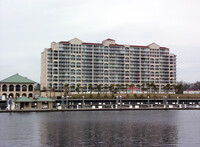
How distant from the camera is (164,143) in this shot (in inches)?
1870

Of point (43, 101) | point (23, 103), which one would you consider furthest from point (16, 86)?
point (43, 101)

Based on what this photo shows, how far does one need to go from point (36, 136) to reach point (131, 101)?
136082 mm

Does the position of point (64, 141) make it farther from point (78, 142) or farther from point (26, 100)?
point (26, 100)

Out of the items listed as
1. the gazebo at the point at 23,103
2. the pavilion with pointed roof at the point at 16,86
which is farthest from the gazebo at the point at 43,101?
the pavilion with pointed roof at the point at 16,86

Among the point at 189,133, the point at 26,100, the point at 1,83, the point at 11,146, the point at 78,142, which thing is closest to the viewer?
the point at 11,146

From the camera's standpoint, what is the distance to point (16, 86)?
16550 cm

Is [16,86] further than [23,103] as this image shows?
Yes

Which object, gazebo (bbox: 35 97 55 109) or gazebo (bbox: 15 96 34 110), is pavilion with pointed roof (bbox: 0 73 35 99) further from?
gazebo (bbox: 15 96 34 110)

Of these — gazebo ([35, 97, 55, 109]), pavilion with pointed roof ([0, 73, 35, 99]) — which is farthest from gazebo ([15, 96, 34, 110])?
pavilion with pointed roof ([0, 73, 35, 99])

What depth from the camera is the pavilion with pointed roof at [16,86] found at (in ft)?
536

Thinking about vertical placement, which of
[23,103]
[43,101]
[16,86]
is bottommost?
[23,103]

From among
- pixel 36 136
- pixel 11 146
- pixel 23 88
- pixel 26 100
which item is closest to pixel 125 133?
pixel 36 136

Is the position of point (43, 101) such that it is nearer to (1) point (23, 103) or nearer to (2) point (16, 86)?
(1) point (23, 103)

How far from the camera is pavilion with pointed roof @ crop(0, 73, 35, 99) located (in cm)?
16350
